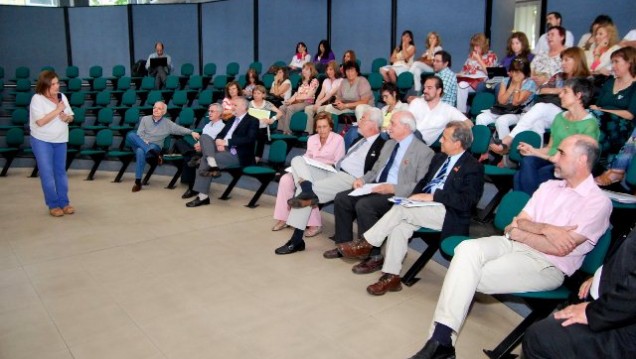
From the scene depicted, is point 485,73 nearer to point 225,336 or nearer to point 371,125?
point 371,125

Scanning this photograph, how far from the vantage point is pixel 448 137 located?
3.20 metres

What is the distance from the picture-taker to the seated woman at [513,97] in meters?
4.54

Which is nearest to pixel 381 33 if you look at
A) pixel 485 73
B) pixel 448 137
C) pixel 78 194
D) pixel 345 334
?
pixel 485 73

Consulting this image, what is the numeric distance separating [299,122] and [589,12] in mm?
3835

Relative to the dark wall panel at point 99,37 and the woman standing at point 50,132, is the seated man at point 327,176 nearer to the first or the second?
the woman standing at point 50,132

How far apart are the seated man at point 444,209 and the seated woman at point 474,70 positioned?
2.75 m

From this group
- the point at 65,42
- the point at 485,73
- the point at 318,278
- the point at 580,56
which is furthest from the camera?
the point at 65,42

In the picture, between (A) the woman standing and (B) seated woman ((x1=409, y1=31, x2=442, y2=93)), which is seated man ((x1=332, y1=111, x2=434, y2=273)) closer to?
(A) the woman standing

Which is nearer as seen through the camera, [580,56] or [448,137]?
[448,137]

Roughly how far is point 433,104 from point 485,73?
5.77ft

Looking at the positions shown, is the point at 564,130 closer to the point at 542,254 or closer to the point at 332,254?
the point at 542,254

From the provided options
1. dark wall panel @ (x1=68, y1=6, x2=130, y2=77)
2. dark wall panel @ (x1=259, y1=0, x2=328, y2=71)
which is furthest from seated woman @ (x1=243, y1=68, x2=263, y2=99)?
dark wall panel @ (x1=68, y1=6, x2=130, y2=77)

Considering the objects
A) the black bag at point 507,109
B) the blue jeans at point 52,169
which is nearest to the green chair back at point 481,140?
the black bag at point 507,109

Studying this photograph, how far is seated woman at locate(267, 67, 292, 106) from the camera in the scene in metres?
7.32
